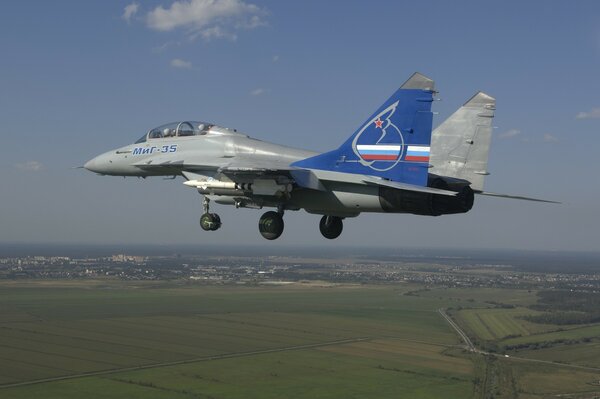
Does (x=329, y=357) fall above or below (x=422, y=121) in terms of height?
below

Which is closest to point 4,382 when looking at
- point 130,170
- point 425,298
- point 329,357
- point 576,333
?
point 329,357

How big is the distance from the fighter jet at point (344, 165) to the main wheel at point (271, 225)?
39 mm

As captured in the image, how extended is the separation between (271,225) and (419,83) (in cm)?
734

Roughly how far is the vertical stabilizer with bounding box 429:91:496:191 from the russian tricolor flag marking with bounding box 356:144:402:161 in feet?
19.3

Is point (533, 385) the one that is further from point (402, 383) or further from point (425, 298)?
point (425, 298)

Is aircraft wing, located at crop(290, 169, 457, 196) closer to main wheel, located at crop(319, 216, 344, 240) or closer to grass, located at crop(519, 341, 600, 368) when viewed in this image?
main wheel, located at crop(319, 216, 344, 240)

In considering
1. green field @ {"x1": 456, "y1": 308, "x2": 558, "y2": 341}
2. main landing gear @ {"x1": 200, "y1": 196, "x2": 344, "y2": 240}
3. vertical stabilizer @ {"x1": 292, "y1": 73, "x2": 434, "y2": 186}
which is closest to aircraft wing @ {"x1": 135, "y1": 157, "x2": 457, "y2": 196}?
vertical stabilizer @ {"x1": 292, "y1": 73, "x2": 434, "y2": 186}

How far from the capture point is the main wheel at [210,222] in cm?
2648

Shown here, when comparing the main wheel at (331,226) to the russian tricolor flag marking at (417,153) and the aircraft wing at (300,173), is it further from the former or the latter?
the russian tricolor flag marking at (417,153)

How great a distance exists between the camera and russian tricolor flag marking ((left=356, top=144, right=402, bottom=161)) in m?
23.8

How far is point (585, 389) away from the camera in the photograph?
80000 mm

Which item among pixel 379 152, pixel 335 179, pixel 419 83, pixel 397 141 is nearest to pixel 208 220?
pixel 335 179

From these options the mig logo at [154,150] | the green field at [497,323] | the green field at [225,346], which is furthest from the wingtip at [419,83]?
the green field at [497,323]

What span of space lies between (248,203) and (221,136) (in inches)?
129
